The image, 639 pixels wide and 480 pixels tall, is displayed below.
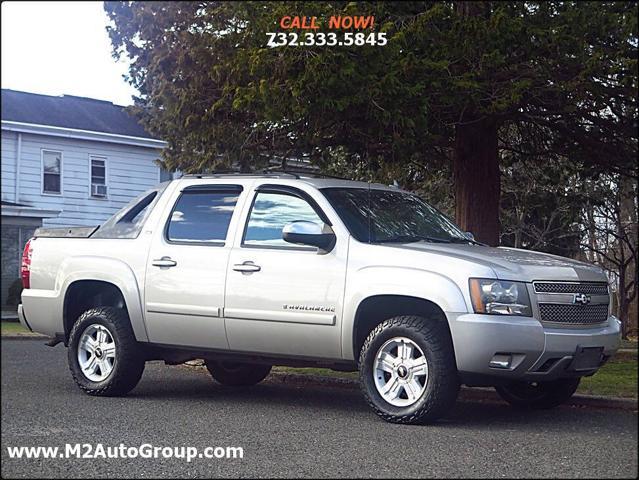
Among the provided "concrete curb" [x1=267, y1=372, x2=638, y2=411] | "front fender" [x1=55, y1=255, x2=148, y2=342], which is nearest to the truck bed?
"front fender" [x1=55, y1=255, x2=148, y2=342]

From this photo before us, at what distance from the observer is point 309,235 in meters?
8.02

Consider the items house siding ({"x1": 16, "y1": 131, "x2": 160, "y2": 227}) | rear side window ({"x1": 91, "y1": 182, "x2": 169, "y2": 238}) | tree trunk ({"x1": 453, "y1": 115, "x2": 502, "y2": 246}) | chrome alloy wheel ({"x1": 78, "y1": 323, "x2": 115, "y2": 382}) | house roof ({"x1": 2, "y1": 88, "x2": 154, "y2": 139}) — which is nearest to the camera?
chrome alloy wheel ({"x1": 78, "y1": 323, "x2": 115, "y2": 382})

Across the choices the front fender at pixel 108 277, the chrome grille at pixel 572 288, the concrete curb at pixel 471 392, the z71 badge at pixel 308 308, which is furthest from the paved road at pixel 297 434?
the chrome grille at pixel 572 288

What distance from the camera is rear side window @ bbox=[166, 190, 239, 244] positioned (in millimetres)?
8938

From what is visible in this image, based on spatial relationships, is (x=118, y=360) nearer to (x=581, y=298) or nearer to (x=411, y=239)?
(x=411, y=239)

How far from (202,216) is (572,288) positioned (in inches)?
132

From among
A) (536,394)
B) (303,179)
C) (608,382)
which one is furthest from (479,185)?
(536,394)

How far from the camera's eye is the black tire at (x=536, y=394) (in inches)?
331

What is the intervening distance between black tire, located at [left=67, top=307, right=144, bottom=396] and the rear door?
0.25 meters

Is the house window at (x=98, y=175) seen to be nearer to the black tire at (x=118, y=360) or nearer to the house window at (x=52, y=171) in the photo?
the house window at (x=52, y=171)

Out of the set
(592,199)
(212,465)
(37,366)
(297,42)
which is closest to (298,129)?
(297,42)

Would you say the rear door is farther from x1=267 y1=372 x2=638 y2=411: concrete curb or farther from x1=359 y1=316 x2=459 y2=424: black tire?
x1=267 y1=372 x2=638 y2=411: concrete curb

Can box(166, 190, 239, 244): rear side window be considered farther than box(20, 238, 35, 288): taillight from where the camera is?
No

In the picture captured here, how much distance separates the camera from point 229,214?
8938mm
